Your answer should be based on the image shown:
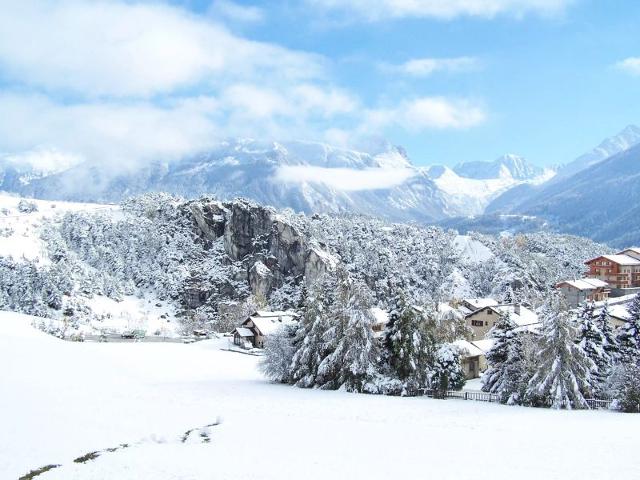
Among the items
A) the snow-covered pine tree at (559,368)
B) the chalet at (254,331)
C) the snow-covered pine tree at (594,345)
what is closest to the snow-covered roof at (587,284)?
the chalet at (254,331)

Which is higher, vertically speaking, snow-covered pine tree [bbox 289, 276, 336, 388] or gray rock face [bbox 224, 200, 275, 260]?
gray rock face [bbox 224, 200, 275, 260]

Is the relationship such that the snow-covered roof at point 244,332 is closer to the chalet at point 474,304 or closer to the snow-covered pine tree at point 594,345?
the chalet at point 474,304

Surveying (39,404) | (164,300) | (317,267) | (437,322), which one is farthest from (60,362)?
(317,267)

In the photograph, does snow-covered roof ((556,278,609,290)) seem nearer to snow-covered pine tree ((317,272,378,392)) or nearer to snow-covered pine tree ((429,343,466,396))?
snow-covered pine tree ((429,343,466,396))

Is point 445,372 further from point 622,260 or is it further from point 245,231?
point 245,231

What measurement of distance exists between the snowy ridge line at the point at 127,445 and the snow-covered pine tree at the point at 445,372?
2142 centimetres

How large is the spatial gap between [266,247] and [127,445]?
163212 mm

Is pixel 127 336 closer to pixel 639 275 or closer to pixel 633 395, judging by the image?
pixel 633 395

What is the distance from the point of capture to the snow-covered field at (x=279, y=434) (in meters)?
25.1

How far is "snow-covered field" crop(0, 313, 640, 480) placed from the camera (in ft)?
82.3


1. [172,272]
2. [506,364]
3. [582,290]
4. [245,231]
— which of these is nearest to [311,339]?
[506,364]

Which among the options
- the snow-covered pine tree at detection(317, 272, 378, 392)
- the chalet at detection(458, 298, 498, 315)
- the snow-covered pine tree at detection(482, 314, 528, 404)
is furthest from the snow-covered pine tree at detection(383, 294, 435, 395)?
the chalet at detection(458, 298, 498, 315)

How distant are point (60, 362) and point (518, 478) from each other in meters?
51.9

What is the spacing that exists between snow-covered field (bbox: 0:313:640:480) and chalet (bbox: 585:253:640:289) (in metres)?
106
